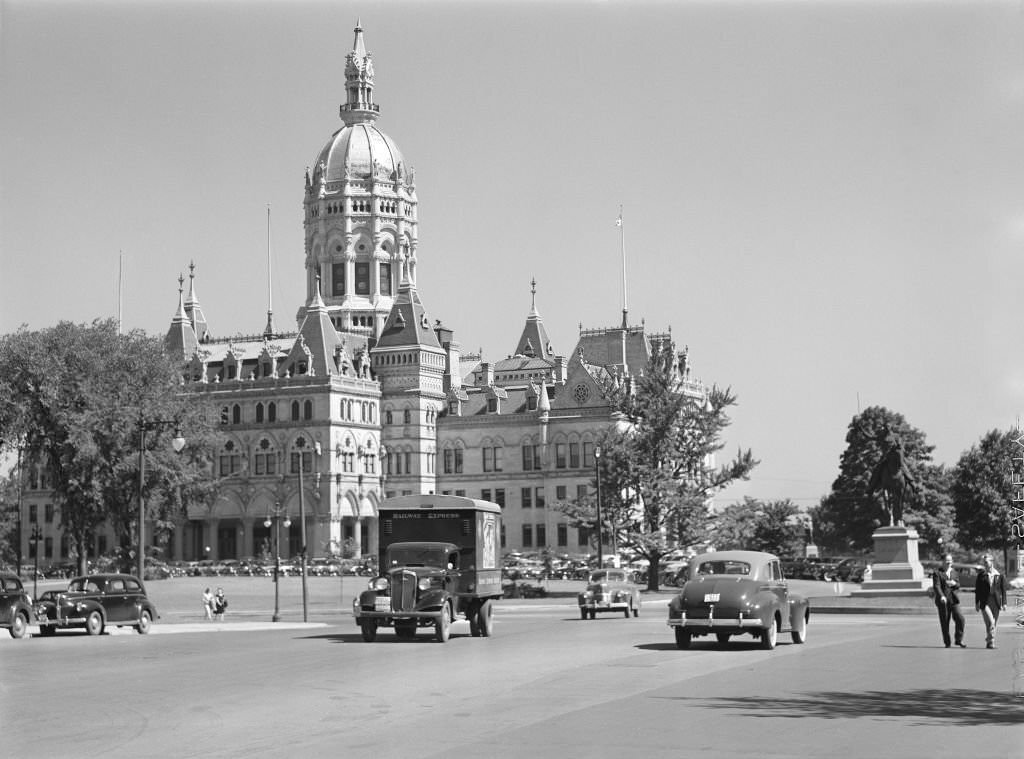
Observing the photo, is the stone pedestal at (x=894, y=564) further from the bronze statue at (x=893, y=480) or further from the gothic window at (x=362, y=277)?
the gothic window at (x=362, y=277)

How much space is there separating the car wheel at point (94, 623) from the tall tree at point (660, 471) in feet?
125

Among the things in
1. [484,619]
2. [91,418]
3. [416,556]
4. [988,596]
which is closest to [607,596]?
[484,619]

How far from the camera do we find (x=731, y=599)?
28.6 meters

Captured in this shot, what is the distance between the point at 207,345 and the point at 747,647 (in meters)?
115

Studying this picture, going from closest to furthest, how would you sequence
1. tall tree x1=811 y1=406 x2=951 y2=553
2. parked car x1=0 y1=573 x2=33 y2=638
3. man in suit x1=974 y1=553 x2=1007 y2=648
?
man in suit x1=974 y1=553 x2=1007 y2=648 < parked car x1=0 y1=573 x2=33 y2=638 < tall tree x1=811 y1=406 x2=951 y2=553

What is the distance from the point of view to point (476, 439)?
132 meters

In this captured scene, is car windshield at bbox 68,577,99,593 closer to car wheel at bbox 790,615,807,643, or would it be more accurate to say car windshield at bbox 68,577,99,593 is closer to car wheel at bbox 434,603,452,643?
car wheel at bbox 434,603,452,643

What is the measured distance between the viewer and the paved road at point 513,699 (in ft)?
51.9

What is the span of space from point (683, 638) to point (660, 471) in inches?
1758

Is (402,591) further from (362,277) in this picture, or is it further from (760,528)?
(362,277)

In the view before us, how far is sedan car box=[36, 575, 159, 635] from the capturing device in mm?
37656

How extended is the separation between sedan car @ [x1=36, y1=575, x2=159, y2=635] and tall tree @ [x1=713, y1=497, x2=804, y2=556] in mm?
38500

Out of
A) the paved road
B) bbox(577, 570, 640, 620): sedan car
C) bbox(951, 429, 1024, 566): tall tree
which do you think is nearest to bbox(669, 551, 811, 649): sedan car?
the paved road

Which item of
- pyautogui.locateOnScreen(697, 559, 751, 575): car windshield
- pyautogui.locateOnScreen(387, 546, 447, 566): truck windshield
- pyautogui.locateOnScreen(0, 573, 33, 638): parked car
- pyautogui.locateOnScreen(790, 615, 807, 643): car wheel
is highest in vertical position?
pyautogui.locateOnScreen(387, 546, 447, 566): truck windshield
